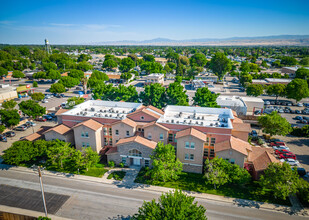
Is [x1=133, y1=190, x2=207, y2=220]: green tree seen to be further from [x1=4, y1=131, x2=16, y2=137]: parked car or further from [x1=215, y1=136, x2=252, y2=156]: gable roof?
[x1=4, y1=131, x2=16, y2=137]: parked car

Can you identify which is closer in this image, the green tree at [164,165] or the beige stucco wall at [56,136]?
the green tree at [164,165]

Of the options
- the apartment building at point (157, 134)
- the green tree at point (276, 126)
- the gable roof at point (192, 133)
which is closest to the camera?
the gable roof at point (192, 133)

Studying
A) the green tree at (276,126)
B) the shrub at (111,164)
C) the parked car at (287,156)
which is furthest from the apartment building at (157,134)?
the green tree at (276,126)

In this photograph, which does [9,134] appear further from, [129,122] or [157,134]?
[157,134]

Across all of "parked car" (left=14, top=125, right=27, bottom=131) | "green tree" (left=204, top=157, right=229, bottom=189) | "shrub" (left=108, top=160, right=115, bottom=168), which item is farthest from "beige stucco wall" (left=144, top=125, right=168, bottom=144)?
"parked car" (left=14, top=125, right=27, bottom=131)

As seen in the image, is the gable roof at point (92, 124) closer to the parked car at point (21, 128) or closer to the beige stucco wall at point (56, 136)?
the beige stucco wall at point (56, 136)

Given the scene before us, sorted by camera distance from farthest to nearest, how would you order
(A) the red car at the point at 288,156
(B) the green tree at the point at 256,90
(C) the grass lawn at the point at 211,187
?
(B) the green tree at the point at 256,90 → (A) the red car at the point at 288,156 → (C) the grass lawn at the point at 211,187

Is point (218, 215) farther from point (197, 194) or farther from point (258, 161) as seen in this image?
point (258, 161)

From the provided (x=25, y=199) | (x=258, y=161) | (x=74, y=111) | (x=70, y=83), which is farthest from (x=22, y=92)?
(x=258, y=161)
